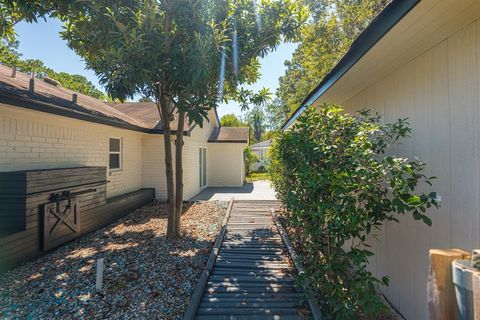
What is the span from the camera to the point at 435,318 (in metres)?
1.51

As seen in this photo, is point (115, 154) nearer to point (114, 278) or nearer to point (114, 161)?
point (114, 161)

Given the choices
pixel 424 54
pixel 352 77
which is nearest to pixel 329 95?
pixel 352 77

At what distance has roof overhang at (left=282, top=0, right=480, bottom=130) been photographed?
6.95 feet

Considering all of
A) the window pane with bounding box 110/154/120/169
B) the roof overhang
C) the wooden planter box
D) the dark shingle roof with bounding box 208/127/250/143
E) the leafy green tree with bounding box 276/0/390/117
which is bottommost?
the wooden planter box

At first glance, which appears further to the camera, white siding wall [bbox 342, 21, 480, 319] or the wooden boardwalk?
the wooden boardwalk

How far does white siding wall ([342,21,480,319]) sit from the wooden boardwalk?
57.0 inches

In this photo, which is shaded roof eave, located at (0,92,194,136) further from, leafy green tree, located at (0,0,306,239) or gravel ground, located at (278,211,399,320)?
gravel ground, located at (278,211,399,320)

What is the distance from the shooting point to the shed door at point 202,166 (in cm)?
1436

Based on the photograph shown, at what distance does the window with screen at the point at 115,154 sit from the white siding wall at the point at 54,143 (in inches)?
6.4

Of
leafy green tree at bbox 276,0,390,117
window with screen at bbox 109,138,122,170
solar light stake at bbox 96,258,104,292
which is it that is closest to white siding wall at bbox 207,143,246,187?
leafy green tree at bbox 276,0,390,117

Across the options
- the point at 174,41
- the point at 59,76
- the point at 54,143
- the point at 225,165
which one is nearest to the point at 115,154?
the point at 54,143

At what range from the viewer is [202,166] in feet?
48.7

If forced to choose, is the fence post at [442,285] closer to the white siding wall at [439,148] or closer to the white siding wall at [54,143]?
the white siding wall at [439,148]

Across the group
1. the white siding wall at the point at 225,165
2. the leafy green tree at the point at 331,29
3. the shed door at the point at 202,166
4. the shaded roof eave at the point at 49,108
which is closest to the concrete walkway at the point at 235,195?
the shed door at the point at 202,166
